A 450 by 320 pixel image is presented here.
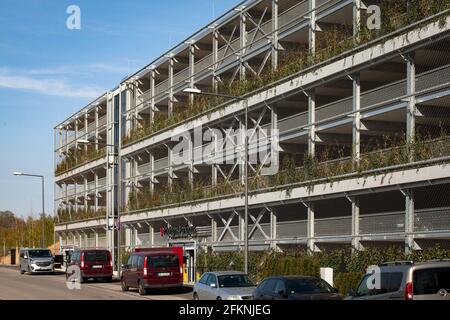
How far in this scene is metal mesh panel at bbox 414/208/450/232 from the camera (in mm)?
27531

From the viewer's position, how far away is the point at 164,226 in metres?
57.7

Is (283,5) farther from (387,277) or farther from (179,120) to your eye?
(387,277)

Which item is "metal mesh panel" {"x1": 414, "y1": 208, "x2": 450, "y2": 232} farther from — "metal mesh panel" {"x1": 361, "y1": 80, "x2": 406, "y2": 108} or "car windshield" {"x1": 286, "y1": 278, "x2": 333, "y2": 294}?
"car windshield" {"x1": 286, "y1": 278, "x2": 333, "y2": 294}

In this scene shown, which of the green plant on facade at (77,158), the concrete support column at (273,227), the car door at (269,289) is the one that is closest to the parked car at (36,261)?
the green plant on facade at (77,158)

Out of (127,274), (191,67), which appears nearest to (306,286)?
(127,274)

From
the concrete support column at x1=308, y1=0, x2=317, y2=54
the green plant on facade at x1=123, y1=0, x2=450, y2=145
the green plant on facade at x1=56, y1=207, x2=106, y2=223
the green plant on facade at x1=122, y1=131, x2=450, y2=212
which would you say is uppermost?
the concrete support column at x1=308, y1=0, x2=317, y2=54

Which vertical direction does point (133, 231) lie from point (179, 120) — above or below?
below

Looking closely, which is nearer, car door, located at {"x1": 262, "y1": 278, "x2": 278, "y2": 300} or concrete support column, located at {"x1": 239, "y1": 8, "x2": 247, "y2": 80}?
car door, located at {"x1": 262, "y1": 278, "x2": 278, "y2": 300}

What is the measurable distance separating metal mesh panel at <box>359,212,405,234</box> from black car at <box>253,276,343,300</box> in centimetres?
1190

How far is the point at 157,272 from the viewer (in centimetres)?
3275

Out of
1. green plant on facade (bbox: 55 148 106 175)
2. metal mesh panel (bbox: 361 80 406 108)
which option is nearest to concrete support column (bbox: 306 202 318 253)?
metal mesh panel (bbox: 361 80 406 108)

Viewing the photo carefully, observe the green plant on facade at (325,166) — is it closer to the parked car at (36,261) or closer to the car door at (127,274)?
the car door at (127,274)
